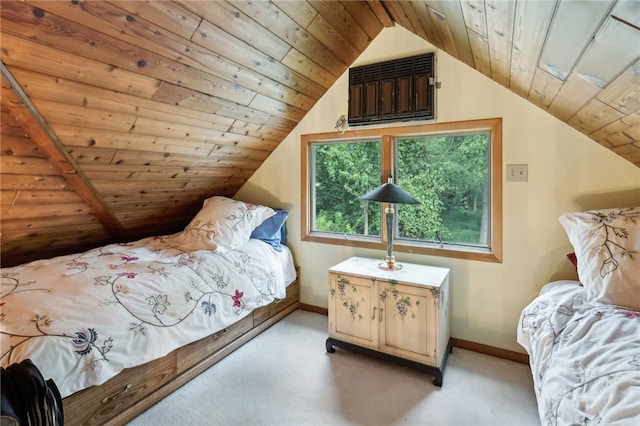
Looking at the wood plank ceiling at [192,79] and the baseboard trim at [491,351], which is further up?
the wood plank ceiling at [192,79]

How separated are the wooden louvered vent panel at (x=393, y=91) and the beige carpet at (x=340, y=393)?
1814mm

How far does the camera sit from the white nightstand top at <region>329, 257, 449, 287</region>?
2.01 metres

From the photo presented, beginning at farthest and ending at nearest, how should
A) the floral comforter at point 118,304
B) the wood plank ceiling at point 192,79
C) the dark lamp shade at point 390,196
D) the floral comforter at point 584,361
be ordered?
1. the dark lamp shade at point 390,196
2. the floral comforter at point 118,304
3. the wood plank ceiling at point 192,79
4. the floral comforter at point 584,361

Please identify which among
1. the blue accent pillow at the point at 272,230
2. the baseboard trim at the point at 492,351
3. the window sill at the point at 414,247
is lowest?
the baseboard trim at the point at 492,351

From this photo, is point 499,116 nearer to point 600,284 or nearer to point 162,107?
point 600,284

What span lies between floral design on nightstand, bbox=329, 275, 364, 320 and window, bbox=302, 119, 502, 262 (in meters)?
0.56

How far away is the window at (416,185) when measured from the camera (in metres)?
2.30

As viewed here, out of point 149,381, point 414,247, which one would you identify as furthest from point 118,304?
point 414,247

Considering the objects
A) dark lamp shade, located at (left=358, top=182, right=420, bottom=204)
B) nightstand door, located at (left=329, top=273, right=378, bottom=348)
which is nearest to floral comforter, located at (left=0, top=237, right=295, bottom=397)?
nightstand door, located at (left=329, top=273, right=378, bottom=348)

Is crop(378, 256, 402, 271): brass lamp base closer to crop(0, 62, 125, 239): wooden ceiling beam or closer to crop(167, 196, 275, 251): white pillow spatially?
crop(167, 196, 275, 251): white pillow

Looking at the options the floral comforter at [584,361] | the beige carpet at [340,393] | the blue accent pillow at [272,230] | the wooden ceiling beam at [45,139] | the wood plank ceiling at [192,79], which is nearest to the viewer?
the floral comforter at [584,361]

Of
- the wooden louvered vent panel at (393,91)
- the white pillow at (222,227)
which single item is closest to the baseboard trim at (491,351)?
the wooden louvered vent panel at (393,91)

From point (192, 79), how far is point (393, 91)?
1.47 meters

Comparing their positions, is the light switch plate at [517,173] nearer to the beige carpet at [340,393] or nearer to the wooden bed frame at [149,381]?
the beige carpet at [340,393]
